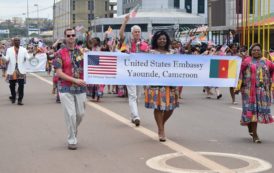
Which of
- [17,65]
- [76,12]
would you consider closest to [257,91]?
[17,65]

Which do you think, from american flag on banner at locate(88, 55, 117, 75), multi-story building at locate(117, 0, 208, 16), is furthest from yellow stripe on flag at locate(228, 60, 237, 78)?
multi-story building at locate(117, 0, 208, 16)

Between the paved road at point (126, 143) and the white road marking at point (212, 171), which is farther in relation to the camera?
the paved road at point (126, 143)

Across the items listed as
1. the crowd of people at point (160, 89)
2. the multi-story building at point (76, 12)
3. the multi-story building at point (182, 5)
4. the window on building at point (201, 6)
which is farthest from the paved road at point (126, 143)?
the multi-story building at point (76, 12)

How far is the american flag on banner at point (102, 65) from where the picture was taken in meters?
9.01

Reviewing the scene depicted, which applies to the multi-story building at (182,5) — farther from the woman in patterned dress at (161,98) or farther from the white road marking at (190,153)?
the woman in patterned dress at (161,98)

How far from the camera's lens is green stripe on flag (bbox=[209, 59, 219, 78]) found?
31.6 feet

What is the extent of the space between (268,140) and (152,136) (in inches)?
73.8

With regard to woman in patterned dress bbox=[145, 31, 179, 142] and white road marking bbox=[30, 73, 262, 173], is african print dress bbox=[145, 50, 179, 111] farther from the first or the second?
white road marking bbox=[30, 73, 262, 173]

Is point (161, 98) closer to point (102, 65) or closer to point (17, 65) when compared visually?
point (102, 65)

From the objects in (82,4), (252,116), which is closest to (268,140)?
(252,116)

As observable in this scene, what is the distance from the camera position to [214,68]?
9617mm

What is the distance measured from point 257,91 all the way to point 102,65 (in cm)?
248

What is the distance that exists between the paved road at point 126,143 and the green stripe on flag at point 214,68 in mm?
1021

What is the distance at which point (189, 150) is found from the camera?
8.30m
